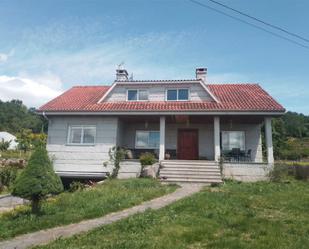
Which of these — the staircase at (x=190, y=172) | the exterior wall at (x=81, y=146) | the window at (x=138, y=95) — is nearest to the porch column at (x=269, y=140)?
the staircase at (x=190, y=172)

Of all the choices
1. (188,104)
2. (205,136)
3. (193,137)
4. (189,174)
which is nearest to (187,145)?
(193,137)

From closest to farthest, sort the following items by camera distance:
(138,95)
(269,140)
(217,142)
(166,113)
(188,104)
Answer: (269,140) → (217,142) → (166,113) → (188,104) → (138,95)

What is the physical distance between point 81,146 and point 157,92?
5953 mm

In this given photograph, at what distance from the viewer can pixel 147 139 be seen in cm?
1975

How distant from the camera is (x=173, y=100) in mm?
19156

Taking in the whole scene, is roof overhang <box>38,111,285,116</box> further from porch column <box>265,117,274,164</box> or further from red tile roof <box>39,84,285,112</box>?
porch column <box>265,117,274,164</box>

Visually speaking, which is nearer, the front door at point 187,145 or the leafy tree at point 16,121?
the front door at point 187,145

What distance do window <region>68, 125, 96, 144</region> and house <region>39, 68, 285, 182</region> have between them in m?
0.06

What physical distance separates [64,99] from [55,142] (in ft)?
12.0

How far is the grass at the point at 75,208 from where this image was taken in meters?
6.69

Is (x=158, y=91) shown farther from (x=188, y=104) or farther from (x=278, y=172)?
(x=278, y=172)

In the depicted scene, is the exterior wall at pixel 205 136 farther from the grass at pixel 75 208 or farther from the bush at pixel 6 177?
the grass at pixel 75 208

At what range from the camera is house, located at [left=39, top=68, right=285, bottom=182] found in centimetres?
1619

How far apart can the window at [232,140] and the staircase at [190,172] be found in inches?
142
